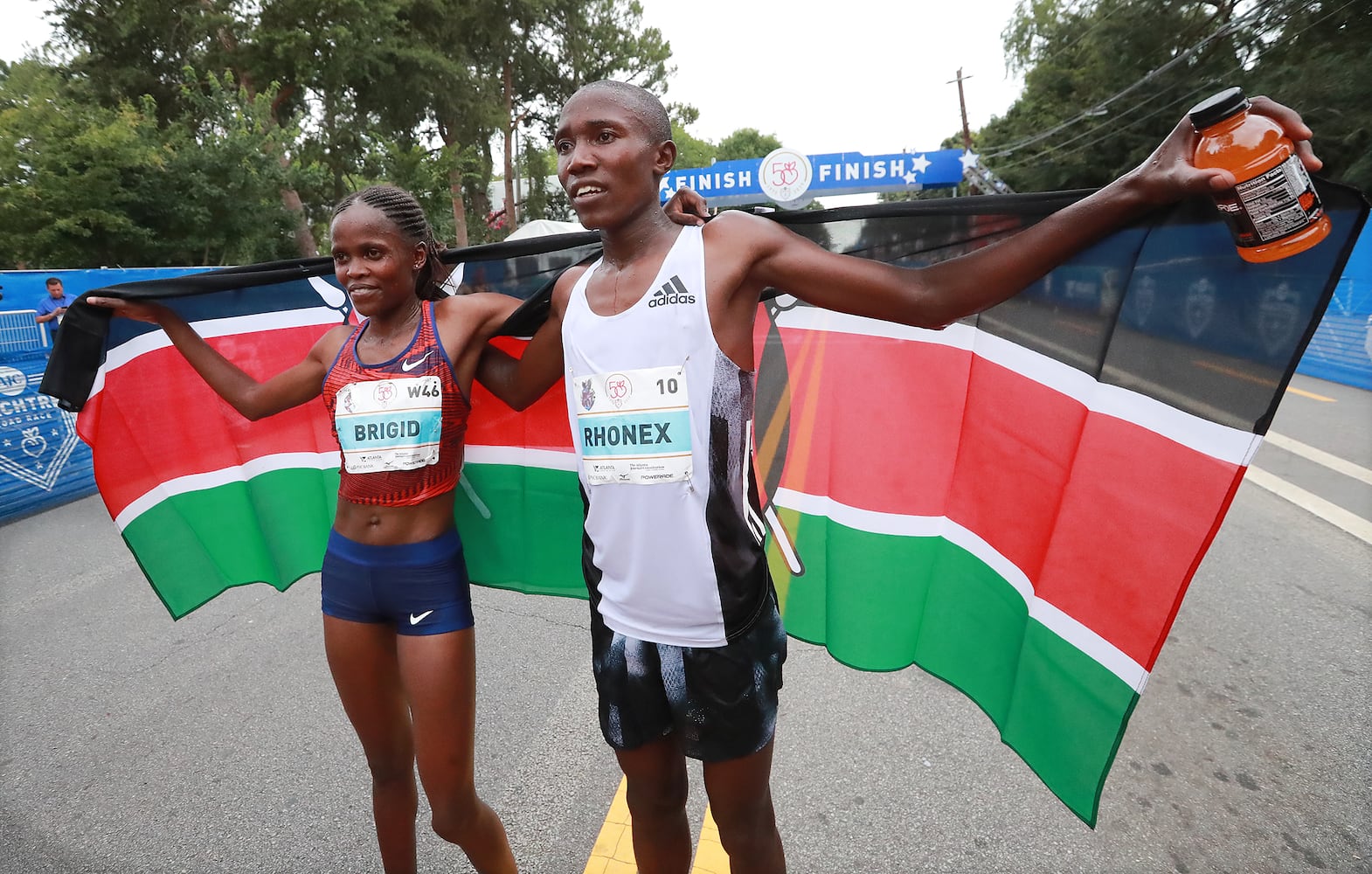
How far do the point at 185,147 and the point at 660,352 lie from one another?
1871 cm

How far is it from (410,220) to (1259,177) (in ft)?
6.49

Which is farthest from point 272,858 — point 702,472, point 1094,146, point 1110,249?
point 1094,146

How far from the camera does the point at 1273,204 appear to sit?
120 centimetres

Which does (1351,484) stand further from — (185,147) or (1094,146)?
(1094,146)

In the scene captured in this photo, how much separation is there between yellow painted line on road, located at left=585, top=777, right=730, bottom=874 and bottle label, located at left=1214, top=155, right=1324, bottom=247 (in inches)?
85.8

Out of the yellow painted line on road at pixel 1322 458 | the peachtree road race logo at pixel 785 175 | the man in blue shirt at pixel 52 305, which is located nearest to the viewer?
the yellow painted line on road at pixel 1322 458

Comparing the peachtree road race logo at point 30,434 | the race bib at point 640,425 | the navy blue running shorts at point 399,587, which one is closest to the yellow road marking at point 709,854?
the navy blue running shorts at point 399,587

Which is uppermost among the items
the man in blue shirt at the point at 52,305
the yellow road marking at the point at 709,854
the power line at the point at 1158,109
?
the power line at the point at 1158,109

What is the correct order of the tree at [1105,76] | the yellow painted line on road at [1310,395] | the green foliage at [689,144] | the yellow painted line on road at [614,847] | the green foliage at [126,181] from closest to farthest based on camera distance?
the yellow painted line on road at [614,847], the yellow painted line on road at [1310,395], the green foliage at [126,181], the tree at [1105,76], the green foliage at [689,144]

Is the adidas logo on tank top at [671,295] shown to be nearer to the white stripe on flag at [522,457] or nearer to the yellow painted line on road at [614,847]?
the white stripe on flag at [522,457]

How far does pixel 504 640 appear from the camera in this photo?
12.9 ft

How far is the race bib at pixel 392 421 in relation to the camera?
1983mm

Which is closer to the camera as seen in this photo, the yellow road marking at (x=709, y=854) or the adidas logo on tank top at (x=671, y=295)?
the adidas logo on tank top at (x=671, y=295)

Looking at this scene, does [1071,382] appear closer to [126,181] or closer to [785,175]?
[785,175]
